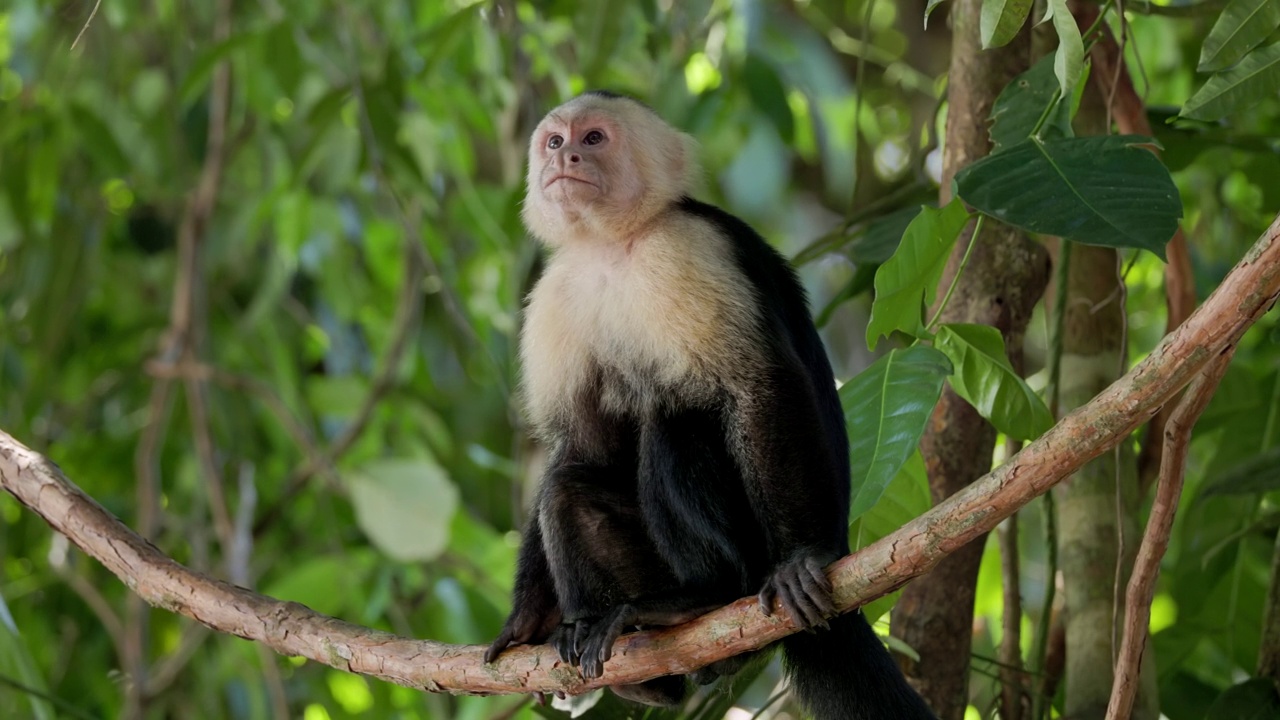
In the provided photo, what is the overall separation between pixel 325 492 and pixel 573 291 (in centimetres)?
227

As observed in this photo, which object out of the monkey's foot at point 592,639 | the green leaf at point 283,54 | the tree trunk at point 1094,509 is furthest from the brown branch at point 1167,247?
the green leaf at point 283,54

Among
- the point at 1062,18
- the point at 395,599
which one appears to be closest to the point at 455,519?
the point at 395,599

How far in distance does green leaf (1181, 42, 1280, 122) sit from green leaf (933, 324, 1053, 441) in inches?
17.8

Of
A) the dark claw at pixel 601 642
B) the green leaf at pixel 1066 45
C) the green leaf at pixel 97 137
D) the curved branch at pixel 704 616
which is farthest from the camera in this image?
the green leaf at pixel 97 137

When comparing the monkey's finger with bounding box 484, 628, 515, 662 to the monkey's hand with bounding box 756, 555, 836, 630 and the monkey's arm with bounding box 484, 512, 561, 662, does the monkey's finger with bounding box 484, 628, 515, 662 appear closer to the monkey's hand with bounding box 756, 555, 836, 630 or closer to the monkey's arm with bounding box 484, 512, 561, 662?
the monkey's arm with bounding box 484, 512, 561, 662

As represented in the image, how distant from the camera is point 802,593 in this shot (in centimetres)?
180

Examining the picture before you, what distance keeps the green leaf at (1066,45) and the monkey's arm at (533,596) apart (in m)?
1.29

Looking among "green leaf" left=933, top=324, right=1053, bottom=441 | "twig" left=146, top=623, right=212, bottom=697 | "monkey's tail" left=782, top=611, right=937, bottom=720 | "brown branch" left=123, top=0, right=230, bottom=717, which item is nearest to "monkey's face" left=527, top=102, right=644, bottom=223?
"green leaf" left=933, top=324, right=1053, bottom=441

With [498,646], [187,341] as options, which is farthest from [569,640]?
[187,341]

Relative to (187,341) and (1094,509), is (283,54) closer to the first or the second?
(187,341)

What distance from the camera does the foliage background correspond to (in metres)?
3.35

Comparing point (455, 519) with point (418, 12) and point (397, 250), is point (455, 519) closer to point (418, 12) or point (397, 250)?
point (397, 250)

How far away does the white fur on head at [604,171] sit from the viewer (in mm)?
2596

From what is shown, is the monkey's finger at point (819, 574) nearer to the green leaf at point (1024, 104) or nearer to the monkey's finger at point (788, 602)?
the monkey's finger at point (788, 602)
